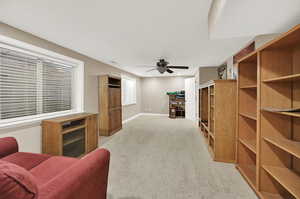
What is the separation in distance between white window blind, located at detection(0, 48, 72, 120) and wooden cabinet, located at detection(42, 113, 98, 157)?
1.50ft

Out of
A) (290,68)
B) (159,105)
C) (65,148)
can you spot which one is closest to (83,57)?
(65,148)

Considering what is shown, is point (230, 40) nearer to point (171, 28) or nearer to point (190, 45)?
point (190, 45)

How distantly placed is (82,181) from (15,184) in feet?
1.34

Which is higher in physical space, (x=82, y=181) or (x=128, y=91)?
(x=128, y=91)

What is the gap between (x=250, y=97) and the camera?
2125 mm

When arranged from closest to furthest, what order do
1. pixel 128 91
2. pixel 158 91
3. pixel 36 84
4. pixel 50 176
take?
1. pixel 50 176
2. pixel 36 84
3. pixel 128 91
4. pixel 158 91

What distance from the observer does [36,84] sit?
253cm

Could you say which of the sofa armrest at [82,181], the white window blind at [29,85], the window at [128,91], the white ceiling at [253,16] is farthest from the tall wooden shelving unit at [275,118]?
the window at [128,91]

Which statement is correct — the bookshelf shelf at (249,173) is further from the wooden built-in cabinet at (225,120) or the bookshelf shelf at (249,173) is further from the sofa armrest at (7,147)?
the sofa armrest at (7,147)

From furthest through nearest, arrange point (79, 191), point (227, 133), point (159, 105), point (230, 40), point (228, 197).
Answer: point (159, 105), point (230, 40), point (227, 133), point (228, 197), point (79, 191)

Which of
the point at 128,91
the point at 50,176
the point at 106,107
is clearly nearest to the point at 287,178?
the point at 50,176

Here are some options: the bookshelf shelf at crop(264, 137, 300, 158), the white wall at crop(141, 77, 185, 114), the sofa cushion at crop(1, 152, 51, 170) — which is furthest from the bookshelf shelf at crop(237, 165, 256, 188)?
the white wall at crop(141, 77, 185, 114)

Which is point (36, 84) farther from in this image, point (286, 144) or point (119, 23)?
point (286, 144)

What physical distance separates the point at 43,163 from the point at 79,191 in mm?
841
